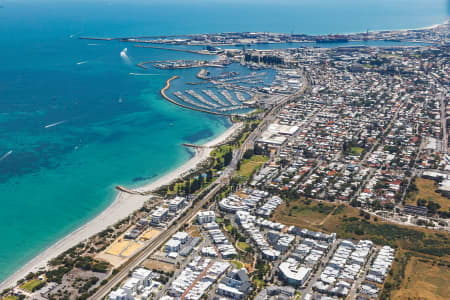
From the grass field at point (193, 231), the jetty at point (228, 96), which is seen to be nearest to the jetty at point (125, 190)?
the grass field at point (193, 231)

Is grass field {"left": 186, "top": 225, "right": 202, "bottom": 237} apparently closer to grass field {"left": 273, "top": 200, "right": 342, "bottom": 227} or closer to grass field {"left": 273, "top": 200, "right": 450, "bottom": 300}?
grass field {"left": 273, "top": 200, "right": 342, "bottom": 227}

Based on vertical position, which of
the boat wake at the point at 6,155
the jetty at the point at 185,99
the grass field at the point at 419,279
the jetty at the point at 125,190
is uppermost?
the jetty at the point at 185,99

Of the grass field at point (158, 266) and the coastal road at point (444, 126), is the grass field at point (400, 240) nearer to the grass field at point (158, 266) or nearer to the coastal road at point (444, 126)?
the grass field at point (158, 266)

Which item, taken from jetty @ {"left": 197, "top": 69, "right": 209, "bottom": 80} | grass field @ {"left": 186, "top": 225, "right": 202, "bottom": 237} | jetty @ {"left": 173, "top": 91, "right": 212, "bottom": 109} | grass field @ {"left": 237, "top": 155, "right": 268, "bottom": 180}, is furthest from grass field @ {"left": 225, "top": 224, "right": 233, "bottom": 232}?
jetty @ {"left": 197, "top": 69, "right": 209, "bottom": 80}

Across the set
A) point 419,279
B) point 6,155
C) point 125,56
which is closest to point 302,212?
point 419,279

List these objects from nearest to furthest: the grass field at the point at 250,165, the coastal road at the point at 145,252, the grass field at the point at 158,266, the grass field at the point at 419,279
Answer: the grass field at the point at 419,279 < the coastal road at the point at 145,252 < the grass field at the point at 158,266 < the grass field at the point at 250,165

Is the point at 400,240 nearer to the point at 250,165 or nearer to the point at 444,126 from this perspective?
the point at 250,165
